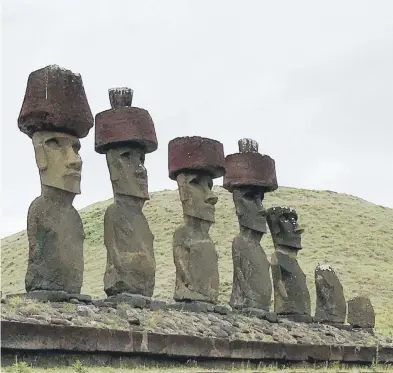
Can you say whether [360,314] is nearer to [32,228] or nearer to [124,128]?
[124,128]

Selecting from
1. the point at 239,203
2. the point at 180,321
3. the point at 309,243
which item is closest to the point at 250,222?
the point at 239,203

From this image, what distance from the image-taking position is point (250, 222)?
13.4m

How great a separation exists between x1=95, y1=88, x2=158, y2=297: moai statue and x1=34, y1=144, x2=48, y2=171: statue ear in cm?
148

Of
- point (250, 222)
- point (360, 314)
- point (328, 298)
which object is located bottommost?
point (360, 314)

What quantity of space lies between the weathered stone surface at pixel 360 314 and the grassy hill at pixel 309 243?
7.13 metres

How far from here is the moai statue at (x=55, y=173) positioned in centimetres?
916

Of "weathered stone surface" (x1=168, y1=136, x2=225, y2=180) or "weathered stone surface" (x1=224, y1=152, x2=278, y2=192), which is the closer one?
"weathered stone surface" (x1=168, y1=136, x2=225, y2=180)

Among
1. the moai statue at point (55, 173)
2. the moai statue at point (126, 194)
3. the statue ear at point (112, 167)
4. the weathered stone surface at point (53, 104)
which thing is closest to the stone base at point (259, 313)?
the moai statue at point (126, 194)

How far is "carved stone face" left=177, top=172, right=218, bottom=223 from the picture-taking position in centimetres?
1199

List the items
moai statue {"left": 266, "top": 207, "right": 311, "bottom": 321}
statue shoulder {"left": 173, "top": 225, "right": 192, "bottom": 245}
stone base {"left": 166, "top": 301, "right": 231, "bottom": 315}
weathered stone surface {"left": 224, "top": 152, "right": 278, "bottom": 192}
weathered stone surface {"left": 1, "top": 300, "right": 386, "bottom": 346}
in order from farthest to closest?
moai statue {"left": 266, "top": 207, "right": 311, "bottom": 321} < weathered stone surface {"left": 224, "top": 152, "right": 278, "bottom": 192} < statue shoulder {"left": 173, "top": 225, "right": 192, "bottom": 245} < stone base {"left": 166, "top": 301, "right": 231, "bottom": 315} < weathered stone surface {"left": 1, "top": 300, "right": 386, "bottom": 346}

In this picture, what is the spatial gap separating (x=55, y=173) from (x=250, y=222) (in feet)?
15.4

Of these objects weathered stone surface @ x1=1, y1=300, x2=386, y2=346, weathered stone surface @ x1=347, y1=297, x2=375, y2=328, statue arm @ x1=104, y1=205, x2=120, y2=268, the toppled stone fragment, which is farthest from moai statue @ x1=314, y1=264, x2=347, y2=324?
statue arm @ x1=104, y1=205, x2=120, y2=268

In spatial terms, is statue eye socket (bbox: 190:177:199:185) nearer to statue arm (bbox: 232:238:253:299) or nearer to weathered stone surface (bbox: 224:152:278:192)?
weathered stone surface (bbox: 224:152:278:192)

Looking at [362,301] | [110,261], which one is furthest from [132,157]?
[362,301]
